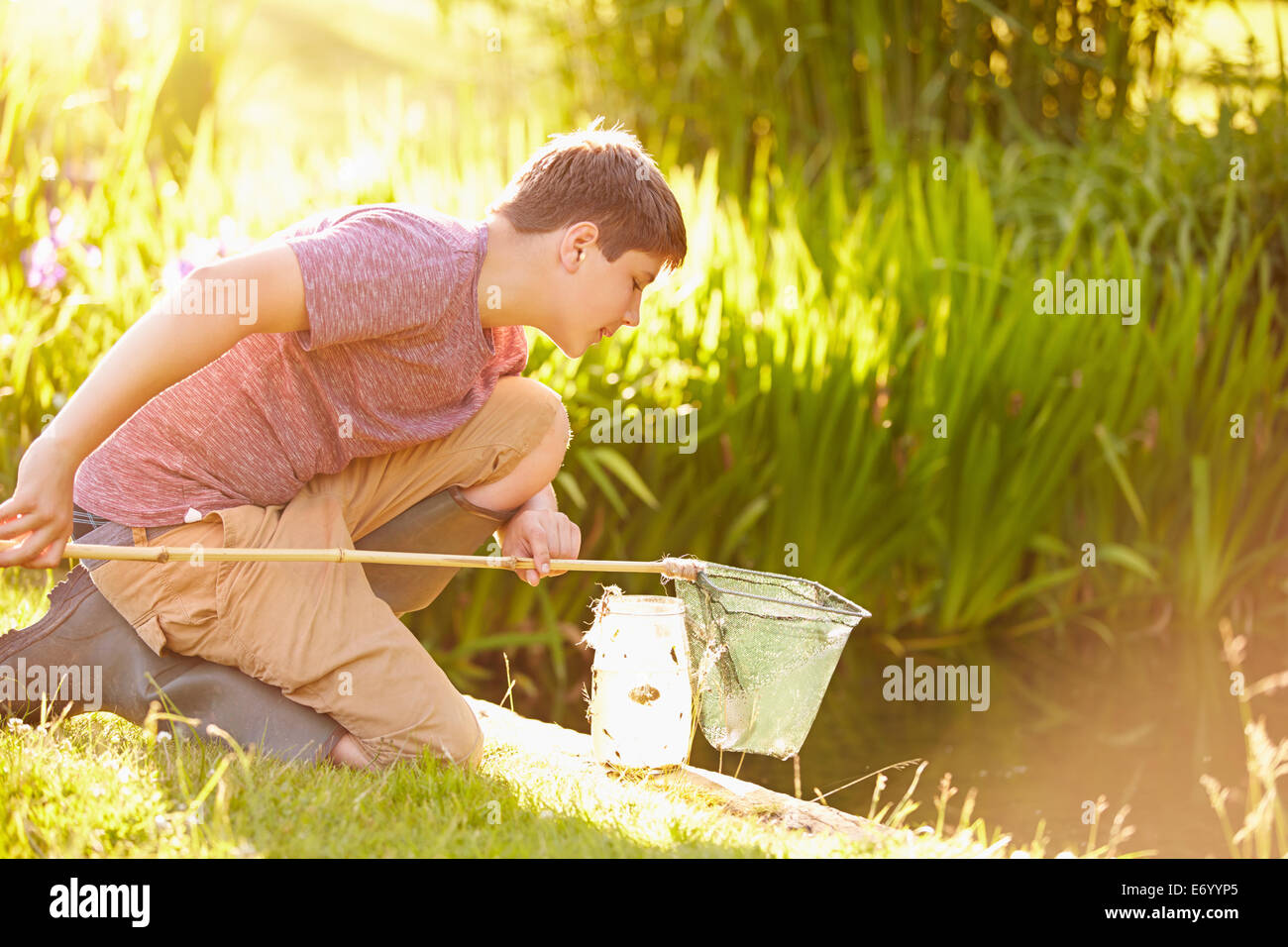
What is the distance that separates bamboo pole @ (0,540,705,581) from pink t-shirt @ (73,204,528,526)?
0.13 meters

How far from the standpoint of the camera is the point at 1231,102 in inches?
184

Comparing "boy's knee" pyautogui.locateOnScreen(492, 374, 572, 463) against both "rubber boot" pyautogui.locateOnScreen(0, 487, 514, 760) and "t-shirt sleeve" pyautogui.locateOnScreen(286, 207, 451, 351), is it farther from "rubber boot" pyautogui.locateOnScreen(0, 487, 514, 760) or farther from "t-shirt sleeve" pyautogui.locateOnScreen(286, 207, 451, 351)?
"rubber boot" pyautogui.locateOnScreen(0, 487, 514, 760)

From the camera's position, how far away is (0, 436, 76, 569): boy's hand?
1605 millimetres

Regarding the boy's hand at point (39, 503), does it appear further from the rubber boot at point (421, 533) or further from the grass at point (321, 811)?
the rubber boot at point (421, 533)

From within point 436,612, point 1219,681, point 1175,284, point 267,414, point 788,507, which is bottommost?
point 1219,681

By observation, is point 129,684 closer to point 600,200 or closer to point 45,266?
point 600,200

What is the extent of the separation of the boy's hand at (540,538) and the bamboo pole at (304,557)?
4 cm

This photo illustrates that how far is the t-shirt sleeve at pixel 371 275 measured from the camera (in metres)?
1.76

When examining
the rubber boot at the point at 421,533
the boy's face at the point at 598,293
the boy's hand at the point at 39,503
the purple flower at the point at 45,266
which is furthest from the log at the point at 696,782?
the purple flower at the point at 45,266

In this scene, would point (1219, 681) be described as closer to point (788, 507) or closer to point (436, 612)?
point (788, 507)
